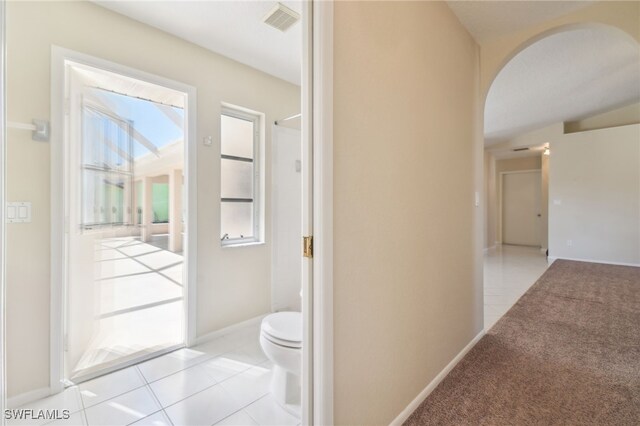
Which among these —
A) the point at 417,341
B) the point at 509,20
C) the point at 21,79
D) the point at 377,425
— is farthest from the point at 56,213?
the point at 509,20

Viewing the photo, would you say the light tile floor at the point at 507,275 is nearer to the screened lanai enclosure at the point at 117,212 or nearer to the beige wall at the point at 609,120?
the beige wall at the point at 609,120

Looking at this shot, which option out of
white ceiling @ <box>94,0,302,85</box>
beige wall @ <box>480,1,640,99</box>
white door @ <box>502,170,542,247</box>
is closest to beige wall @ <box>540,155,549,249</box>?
white door @ <box>502,170,542,247</box>

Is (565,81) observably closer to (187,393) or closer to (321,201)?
(321,201)

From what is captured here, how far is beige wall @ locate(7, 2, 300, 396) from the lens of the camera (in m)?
1.63

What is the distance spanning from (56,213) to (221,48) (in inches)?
69.9

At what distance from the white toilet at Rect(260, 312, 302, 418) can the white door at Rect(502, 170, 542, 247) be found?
8322 millimetres

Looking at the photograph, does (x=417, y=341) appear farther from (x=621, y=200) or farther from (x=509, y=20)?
(x=621, y=200)

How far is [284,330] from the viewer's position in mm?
1701

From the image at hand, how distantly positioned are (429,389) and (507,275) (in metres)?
3.94

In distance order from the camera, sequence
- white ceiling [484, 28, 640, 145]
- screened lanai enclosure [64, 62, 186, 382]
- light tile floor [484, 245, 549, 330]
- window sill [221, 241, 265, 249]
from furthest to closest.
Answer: light tile floor [484, 245, 549, 330], white ceiling [484, 28, 640, 145], window sill [221, 241, 265, 249], screened lanai enclosure [64, 62, 186, 382]

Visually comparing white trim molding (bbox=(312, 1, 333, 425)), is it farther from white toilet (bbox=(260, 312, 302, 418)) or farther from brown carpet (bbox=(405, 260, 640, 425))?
brown carpet (bbox=(405, 260, 640, 425))

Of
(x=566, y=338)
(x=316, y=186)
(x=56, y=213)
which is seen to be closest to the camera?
(x=316, y=186)

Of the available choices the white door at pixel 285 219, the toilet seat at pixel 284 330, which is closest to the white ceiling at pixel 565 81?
the white door at pixel 285 219

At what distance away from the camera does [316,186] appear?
1054 mm
